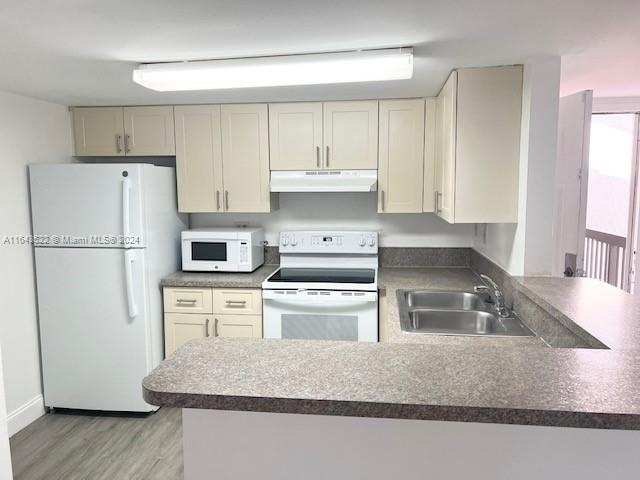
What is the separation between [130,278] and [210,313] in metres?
0.59

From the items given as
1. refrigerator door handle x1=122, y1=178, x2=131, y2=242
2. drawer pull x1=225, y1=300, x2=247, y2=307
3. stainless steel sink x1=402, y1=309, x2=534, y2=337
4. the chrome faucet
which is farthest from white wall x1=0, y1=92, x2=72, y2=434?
the chrome faucet

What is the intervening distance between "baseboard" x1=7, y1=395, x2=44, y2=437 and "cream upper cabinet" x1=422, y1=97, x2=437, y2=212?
3050 millimetres

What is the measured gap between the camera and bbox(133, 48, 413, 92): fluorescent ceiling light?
78.5 inches

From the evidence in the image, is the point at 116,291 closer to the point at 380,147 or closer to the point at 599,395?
the point at 380,147

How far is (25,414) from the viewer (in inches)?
118

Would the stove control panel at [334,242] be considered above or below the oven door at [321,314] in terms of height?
above

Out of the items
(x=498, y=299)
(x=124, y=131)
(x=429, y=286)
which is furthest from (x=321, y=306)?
(x=124, y=131)

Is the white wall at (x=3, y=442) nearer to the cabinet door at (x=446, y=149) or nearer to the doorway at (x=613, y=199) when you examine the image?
the cabinet door at (x=446, y=149)

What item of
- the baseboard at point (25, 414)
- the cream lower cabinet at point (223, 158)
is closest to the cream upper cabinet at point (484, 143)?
the cream lower cabinet at point (223, 158)

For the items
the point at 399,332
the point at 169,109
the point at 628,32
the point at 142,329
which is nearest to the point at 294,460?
the point at 399,332

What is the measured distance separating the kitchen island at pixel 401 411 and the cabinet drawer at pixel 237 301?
1.89 m

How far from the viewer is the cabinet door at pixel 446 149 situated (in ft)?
7.96

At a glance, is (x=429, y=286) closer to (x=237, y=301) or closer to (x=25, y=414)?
(x=237, y=301)

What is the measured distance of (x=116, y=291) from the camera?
298cm
